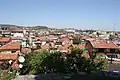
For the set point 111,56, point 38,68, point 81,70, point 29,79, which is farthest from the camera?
point 111,56

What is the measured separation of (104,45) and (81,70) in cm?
1754

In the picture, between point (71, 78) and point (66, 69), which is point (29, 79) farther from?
point (66, 69)

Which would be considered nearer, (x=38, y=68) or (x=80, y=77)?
(x=80, y=77)

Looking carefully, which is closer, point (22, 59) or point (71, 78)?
point (71, 78)

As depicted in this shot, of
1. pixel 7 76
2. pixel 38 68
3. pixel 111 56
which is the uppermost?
pixel 7 76

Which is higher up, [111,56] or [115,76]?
[115,76]

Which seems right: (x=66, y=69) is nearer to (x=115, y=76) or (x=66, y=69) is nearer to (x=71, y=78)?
(x=71, y=78)

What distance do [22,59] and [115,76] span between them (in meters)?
5.24

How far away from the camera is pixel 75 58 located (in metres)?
10.8

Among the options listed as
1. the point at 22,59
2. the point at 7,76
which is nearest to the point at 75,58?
the point at 22,59

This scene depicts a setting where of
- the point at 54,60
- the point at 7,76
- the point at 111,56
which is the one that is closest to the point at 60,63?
the point at 54,60

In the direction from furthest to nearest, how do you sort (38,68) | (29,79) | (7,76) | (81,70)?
(38,68), (81,70), (29,79), (7,76)

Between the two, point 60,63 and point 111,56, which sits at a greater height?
point 60,63

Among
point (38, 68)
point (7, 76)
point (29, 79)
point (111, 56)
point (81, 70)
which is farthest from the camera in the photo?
point (111, 56)
